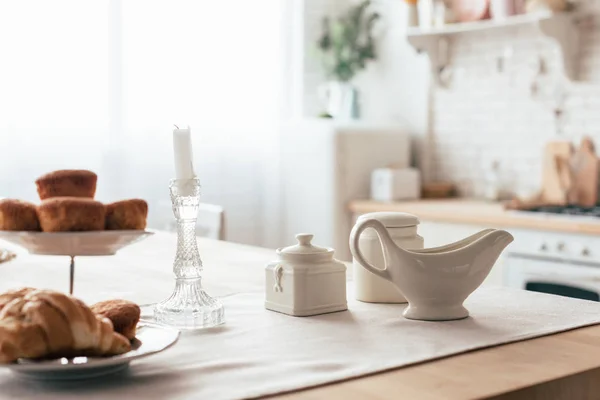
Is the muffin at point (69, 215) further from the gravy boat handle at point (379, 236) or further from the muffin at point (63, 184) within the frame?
the gravy boat handle at point (379, 236)

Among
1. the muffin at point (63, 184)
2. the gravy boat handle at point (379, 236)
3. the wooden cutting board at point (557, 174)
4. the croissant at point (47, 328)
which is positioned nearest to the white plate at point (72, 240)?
the muffin at point (63, 184)

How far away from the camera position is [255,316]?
144cm

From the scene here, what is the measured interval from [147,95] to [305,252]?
289 centimetres

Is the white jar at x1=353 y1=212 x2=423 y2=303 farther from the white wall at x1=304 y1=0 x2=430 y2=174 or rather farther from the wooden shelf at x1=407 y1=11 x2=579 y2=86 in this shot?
the white wall at x1=304 y1=0 x2=430 y2=174

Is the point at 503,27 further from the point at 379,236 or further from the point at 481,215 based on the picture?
the point at 379,236

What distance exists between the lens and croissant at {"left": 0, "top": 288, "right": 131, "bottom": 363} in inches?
38.6

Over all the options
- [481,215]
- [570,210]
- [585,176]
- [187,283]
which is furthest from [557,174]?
[187,283]

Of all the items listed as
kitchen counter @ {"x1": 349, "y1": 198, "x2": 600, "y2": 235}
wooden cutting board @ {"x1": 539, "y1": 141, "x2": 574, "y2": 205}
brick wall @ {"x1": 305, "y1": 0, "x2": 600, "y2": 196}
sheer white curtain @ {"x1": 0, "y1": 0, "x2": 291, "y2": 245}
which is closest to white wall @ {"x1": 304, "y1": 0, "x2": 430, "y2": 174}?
brick wall @ {"x1": 305, "y1": 0, "x2": 600, "y2": 196}

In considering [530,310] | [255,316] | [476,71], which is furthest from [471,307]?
[476,71]

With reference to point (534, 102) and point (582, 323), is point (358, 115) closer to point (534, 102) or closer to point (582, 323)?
point (534, 102)

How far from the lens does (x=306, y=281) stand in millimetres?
1429

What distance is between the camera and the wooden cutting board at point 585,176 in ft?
12.6

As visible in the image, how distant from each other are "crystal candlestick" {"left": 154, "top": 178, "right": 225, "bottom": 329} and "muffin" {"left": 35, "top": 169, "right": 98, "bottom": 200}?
0.14m

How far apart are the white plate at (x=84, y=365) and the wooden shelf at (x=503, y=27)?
3.14 m
